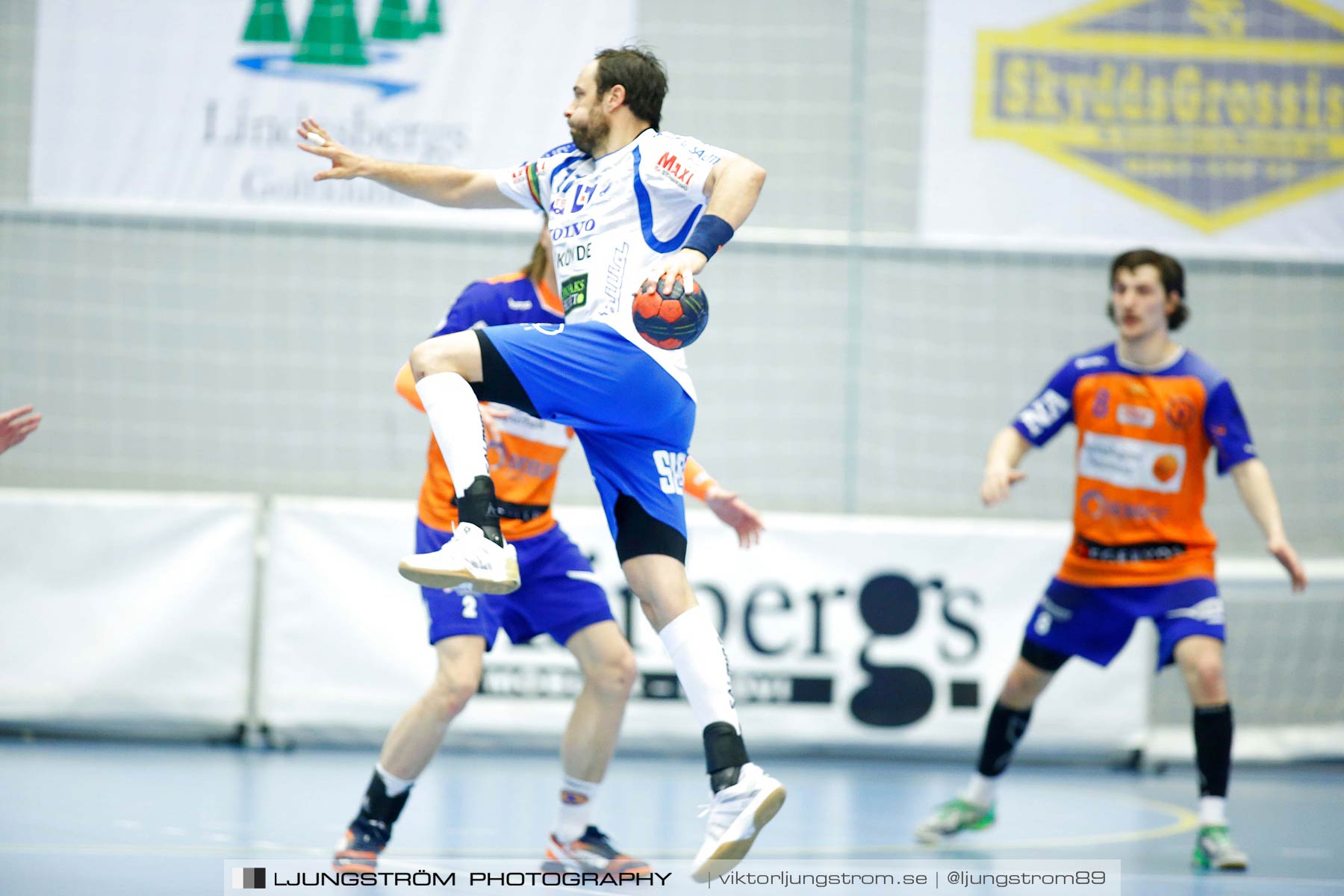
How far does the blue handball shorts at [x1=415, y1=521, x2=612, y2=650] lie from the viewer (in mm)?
4621

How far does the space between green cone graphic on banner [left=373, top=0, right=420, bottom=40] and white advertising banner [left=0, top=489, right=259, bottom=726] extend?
10.2ft

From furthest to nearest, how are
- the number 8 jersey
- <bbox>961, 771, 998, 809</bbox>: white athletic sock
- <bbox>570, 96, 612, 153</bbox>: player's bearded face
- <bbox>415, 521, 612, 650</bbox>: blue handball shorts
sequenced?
<bbox>961, 771, 998, 809</bbox>: white athletic sock < the number 8 jersey < <bbox>415, 521, 612, 650</bbox>: blue handball shorts < <bbox>570, 96, 612, 153</bbox>: player's bearded face

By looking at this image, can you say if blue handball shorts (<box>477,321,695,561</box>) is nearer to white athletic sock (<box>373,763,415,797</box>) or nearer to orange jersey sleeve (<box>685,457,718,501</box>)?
orange jersey sleeve (<box>685,457,718,501</box>)

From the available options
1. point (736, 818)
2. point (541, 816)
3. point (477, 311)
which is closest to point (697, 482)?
point (477, 311)

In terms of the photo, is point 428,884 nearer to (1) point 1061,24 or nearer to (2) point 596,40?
(2) point 596,40

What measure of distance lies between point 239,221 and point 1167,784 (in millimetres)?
6330

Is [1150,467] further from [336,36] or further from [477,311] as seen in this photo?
[336,36]

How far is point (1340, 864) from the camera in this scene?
210 inches

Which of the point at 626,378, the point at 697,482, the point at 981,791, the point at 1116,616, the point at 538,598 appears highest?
the point at 626,378

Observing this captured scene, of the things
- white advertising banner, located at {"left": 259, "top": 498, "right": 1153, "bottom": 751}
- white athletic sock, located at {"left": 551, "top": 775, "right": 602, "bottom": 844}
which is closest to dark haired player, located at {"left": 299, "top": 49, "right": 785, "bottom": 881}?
white athletic sock, located at {"left": 551, "top": 775, "right": 602, "bottom": 844}

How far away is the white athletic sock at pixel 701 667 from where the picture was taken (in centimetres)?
368

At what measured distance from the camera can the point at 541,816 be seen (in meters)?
5.95

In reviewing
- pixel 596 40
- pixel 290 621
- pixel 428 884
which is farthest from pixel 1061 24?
pixel 428 884

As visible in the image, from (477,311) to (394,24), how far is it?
4.51m
